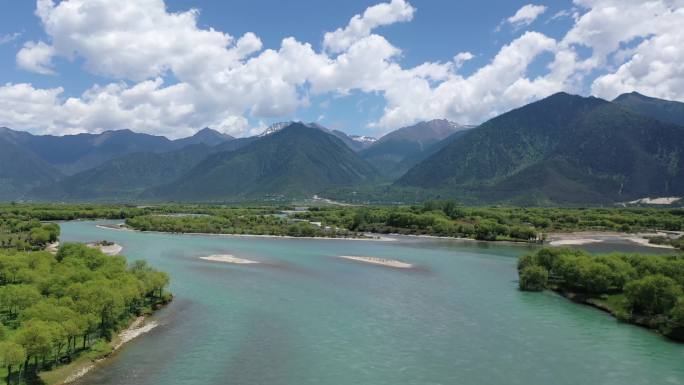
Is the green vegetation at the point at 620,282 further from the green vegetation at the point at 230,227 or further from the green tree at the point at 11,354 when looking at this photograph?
the green vegetation at the point at 230,227

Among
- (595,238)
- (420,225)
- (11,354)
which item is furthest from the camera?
(420,225)

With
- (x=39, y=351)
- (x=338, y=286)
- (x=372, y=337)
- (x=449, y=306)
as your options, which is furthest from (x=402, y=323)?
(x=39, y=351)

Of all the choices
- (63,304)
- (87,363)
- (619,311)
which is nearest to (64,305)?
(63,304)

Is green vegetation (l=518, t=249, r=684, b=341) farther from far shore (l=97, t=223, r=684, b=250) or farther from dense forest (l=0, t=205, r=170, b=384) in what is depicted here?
far shore (l=97, t=223, r=684, b=250)

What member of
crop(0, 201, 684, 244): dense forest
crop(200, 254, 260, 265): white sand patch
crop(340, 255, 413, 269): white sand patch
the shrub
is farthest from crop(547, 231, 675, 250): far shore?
crop(200, 254, 260, 265): white sand patch

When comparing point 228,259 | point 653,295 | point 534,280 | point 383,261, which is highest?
point 653,295

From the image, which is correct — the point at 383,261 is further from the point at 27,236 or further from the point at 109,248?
the point at 27,236

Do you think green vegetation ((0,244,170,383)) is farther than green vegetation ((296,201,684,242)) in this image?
No
